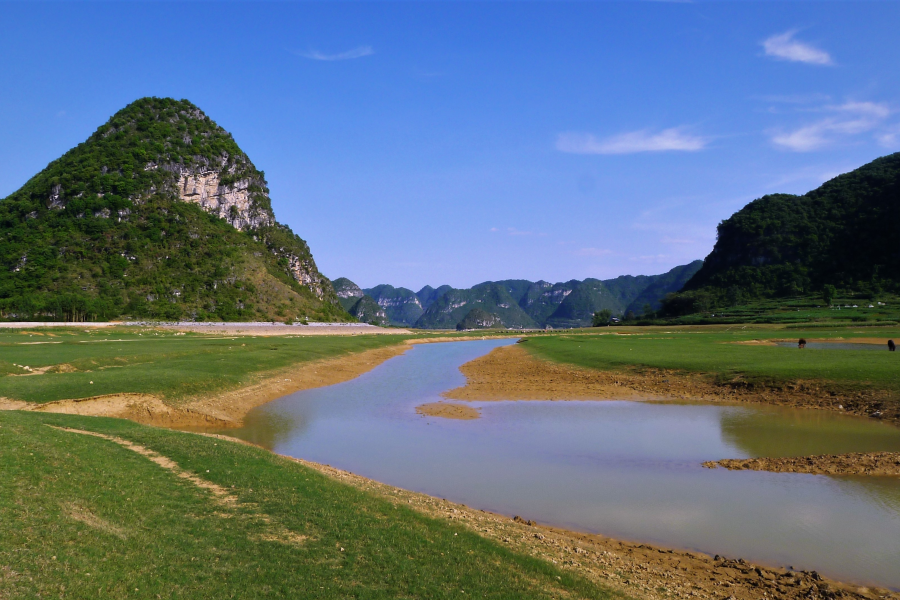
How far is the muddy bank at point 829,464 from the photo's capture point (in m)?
16.5

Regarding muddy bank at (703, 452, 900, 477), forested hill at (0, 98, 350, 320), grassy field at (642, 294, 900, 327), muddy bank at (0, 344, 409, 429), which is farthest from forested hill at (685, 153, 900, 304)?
muddy bank at (0, 344, 409, 429)

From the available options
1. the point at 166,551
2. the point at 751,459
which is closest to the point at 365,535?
the point at 166,551

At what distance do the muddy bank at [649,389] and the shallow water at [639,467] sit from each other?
6.20ft

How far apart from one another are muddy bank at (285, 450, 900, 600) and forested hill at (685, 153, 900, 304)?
167774 mm

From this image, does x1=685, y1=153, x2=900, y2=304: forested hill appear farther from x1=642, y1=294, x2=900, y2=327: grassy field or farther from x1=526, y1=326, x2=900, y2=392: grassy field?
x1=526, y1=326, x2=900, y2=392: grassy field

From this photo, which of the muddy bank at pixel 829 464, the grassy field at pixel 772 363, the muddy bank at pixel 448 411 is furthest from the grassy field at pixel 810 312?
the muddy bank at pixel 829 464

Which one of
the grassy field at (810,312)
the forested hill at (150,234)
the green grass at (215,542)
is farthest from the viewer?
the forested hill at (150,234)

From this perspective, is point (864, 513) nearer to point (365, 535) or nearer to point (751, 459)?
point (751, 459)

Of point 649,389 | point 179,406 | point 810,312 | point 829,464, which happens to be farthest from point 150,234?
point 810,312

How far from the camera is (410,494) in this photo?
1432cm

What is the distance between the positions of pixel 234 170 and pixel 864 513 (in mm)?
183904

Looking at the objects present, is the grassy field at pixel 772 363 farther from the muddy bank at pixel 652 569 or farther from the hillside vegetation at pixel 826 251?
the hillside vegetation at pixel 826 251

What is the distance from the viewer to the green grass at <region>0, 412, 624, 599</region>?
731 cm

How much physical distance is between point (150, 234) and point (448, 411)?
127 meters
